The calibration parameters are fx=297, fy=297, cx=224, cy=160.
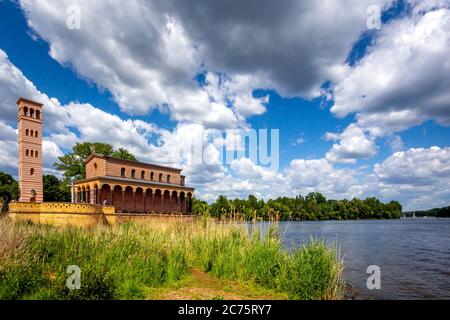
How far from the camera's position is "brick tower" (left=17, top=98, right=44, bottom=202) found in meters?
33.2

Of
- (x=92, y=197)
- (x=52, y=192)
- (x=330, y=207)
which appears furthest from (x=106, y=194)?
(x=330, y=207)

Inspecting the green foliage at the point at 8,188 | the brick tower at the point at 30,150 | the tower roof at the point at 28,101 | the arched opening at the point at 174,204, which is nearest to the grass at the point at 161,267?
the brick tower at the point at 30,150

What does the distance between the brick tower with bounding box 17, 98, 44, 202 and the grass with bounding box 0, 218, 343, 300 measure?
25326 millimetres

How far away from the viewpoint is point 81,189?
1501 inches

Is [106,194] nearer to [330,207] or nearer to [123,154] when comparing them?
[123,154]

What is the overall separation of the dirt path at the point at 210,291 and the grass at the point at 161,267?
0.10 ft

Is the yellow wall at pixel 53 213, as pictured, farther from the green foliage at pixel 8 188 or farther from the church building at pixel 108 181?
the green foliage at pixel 8 188

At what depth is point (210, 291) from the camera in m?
9.19

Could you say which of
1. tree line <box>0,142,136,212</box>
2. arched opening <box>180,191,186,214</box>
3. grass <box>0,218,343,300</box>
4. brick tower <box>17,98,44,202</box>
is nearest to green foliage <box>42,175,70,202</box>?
tree line <box>0,142,136,212</box>

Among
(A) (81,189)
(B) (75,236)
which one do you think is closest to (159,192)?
(A) (81,189)

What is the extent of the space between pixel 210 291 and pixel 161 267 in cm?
204

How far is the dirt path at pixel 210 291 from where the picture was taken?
8.54 m

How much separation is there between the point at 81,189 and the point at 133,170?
23.6 feet
